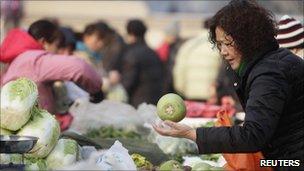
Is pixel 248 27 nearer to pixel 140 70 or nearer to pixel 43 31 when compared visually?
pixel 43 31

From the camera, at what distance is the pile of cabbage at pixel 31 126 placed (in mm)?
3834

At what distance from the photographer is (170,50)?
517 inches

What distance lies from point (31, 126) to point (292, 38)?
2.52 m

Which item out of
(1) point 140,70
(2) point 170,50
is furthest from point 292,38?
(2) point 170,50

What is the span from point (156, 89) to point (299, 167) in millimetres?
6345

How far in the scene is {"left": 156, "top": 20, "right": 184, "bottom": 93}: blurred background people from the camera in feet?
38.2

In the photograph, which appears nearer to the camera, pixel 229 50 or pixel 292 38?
pixel 229 50

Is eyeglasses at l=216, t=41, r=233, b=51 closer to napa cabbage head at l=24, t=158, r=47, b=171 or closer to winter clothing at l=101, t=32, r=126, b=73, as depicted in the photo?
napa cabbage head at l=24, t=158, r=47, b=171

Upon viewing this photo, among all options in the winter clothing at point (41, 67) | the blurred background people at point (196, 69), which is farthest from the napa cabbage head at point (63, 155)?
the blurred background people at point (196, 69)

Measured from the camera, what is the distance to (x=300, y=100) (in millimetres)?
3957

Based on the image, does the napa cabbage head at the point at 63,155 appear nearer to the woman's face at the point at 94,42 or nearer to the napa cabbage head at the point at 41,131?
the napa cabbage head at the point at 41,131

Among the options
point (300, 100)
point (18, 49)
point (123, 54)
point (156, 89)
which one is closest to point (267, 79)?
point (300, 100)

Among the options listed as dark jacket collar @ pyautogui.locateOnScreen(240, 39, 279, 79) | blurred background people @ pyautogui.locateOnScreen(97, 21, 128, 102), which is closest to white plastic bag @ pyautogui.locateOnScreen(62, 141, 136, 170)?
dark jacket collar @ pyautogui.locateOnScreen(240, 39, 279, 79)

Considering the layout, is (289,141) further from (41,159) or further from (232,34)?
(41,159)
